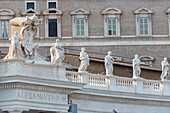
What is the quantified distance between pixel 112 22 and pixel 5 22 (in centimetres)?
987

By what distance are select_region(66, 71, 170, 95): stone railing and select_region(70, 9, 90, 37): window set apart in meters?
23.6

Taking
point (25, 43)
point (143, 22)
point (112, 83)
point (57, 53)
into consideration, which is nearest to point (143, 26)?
point (143, 22)

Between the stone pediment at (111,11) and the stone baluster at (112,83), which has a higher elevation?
the stone pediment at (111,11)

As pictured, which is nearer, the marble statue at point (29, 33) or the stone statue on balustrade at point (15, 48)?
the stone statue on balustrade at point (15, 48)

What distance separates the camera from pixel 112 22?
3147 inches

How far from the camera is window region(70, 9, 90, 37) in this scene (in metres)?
79.7

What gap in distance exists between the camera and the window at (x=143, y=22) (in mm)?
79875

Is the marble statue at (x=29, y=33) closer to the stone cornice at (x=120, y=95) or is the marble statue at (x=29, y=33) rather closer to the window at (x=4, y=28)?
the stone cornice at (x=120, y=95)

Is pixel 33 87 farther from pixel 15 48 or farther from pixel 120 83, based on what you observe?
pixel 120 83

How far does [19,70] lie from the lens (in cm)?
4741

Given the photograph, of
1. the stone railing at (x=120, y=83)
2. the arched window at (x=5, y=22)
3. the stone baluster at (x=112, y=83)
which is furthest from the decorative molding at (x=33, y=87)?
the arched window at (x=5, y=22)

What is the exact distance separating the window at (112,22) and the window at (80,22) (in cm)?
176

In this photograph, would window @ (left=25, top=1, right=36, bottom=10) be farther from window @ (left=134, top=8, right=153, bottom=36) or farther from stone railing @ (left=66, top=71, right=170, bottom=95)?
stone railing @ (left=66, top=71, right=170, bottom=95)

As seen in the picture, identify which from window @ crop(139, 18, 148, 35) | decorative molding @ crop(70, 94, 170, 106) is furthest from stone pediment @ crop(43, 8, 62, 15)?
decorative molding @ crop(70, 94, 170, 106)
